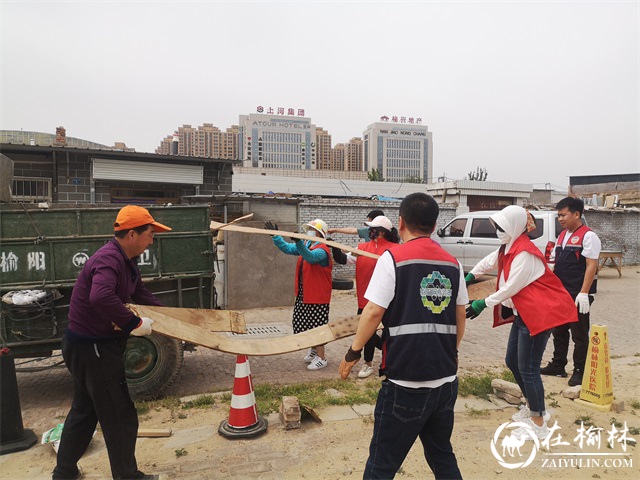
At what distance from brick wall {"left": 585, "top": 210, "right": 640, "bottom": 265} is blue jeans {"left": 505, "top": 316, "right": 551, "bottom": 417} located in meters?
16.5

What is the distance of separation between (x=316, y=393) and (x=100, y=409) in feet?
7.40

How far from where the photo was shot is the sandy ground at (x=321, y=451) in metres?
3.03

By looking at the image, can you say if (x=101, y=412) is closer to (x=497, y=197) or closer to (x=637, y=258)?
(x=637, y=258)

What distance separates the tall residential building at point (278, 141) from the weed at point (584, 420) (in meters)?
48.6

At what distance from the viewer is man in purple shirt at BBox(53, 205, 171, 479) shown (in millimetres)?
2592

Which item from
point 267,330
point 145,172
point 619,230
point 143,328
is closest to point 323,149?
point 619,230

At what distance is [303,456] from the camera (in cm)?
321

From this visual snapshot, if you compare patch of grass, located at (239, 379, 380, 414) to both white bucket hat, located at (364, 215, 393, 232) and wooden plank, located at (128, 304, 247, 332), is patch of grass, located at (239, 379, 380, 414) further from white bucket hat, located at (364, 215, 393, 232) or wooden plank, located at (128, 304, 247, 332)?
white bucket hat, located at (364, 215, 393, 232)

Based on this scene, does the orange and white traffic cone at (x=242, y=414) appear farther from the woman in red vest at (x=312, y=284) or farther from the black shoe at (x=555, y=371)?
the black shoe at (x=555, y=371)

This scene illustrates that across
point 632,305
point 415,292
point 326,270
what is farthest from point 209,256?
point 632,305

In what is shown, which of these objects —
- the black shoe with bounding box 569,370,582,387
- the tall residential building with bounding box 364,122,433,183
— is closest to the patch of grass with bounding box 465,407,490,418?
the black shoe with bounding box 569,370,582,387

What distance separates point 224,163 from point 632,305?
11.1 metres

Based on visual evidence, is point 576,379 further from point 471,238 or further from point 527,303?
point 471,238

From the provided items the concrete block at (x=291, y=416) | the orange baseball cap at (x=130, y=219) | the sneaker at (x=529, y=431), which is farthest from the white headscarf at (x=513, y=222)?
the orange baseball cap at (x=130, y=219)
